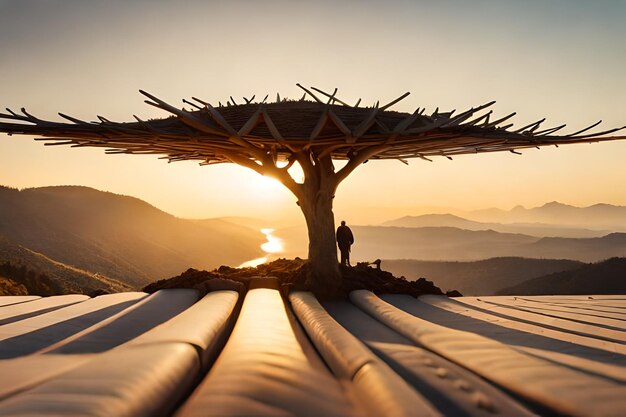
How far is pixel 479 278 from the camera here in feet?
97.1

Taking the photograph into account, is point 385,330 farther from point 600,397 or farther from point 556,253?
point 556,253

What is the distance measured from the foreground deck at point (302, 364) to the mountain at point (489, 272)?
2318 cm

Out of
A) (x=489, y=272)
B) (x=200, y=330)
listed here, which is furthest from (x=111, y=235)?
(x=200, y=330)

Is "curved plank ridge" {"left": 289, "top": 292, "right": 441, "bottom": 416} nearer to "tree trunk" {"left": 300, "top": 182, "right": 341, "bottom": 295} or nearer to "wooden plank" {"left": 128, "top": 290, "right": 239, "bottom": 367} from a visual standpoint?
"wooden plank" {"left": 128, "top": 290, "right": 239, "bottom": 367}

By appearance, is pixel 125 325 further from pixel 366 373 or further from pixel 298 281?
pixel 298 281

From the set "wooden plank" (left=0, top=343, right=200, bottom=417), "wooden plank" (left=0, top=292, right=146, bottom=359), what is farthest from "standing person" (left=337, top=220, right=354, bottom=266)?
"wooden plank" (left=0, top=343, right=200, bottom=417)

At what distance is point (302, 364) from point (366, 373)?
46cm

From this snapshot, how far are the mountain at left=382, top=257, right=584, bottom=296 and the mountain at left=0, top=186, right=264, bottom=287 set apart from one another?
19.7 metres

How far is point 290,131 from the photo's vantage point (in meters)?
6.92

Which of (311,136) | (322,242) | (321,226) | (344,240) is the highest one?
(311,136)

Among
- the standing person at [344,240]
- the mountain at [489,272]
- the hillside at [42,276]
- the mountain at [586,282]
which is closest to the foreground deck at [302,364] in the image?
the standing person at [344,240]

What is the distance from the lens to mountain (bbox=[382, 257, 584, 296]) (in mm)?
27844

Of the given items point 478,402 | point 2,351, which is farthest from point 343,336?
point 2,351

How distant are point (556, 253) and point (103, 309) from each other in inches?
2785
